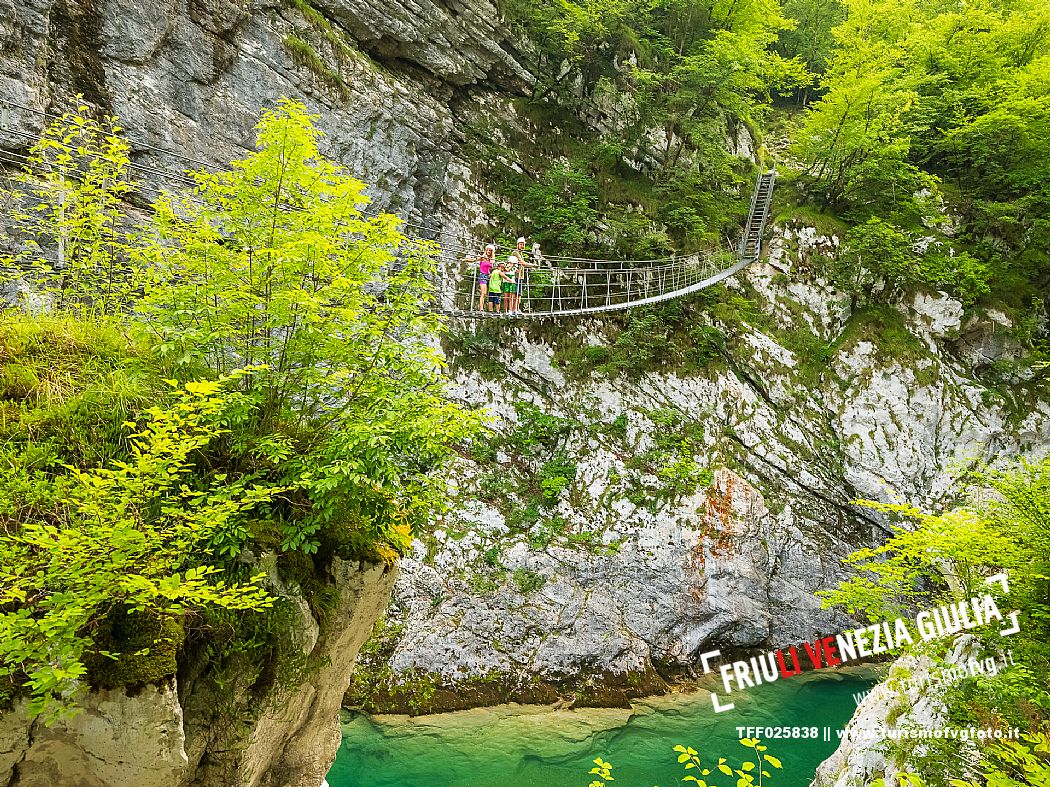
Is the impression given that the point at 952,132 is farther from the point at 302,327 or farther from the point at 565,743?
the point at 302,327

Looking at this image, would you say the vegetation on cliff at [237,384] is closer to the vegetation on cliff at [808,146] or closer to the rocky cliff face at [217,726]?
the rocky cliff face at [217,726]

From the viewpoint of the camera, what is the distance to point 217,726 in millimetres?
2797

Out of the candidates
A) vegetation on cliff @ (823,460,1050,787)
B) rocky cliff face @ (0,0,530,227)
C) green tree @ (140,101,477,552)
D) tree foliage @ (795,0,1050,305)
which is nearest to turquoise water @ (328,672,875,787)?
vegetation on cliff @ (823,460,1050,787)

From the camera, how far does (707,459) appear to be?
370 inches

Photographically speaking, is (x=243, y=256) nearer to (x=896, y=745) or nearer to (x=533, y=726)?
(x=896, y=745)

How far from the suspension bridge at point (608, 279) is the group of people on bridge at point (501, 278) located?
239mm

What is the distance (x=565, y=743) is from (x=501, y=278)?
6.85 m

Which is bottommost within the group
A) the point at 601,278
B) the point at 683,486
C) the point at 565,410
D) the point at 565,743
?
the point at 565,743

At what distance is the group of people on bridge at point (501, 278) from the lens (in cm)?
871

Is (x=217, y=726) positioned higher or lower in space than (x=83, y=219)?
lower

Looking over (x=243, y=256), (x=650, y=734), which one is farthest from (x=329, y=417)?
(x=650, y=734)

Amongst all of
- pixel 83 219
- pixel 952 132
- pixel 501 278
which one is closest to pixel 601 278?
pixel 501 278

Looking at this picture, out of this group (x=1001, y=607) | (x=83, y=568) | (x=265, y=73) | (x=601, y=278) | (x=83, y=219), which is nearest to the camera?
(x=83, y=568)

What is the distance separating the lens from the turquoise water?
233 inches
